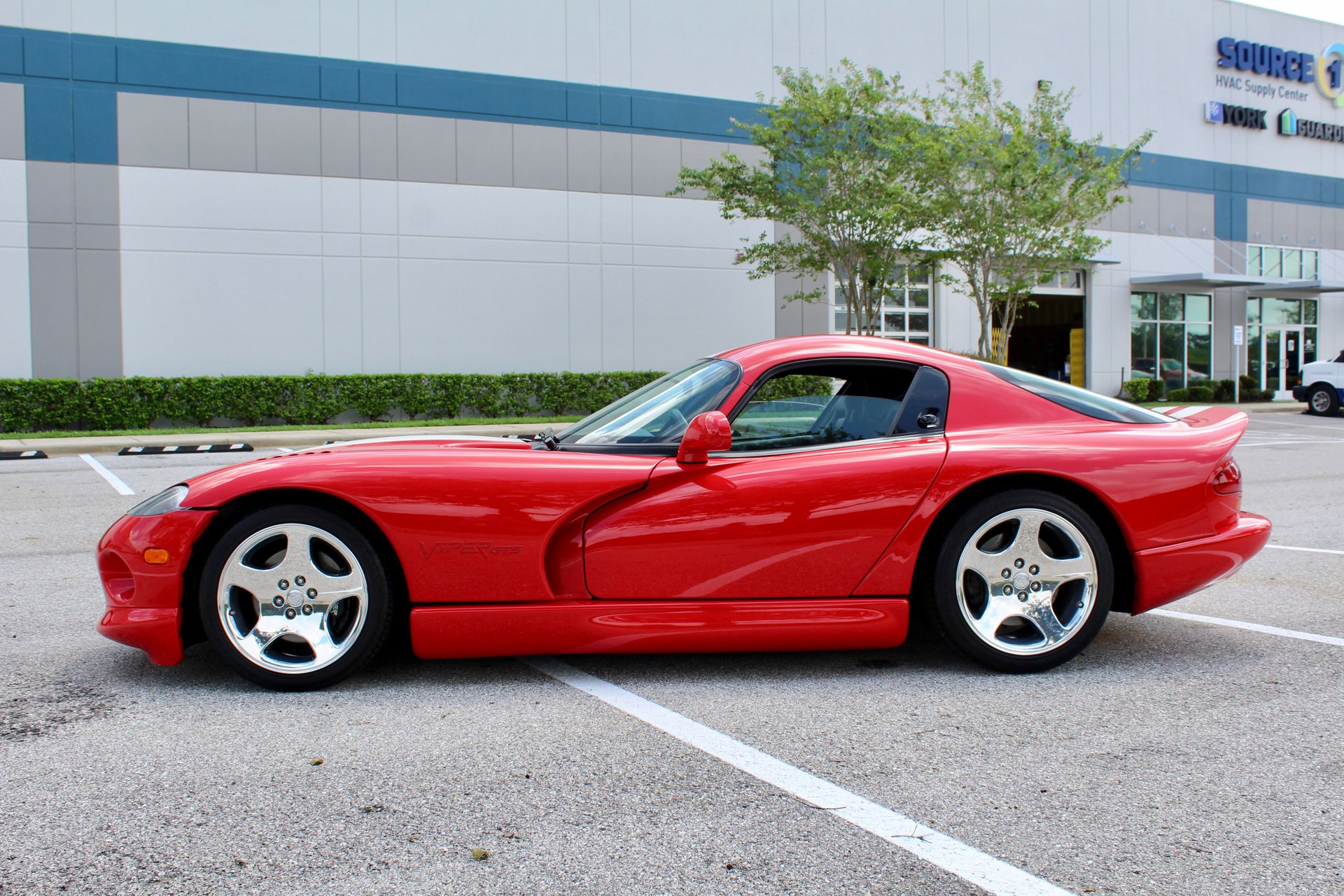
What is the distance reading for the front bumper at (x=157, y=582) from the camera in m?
3.54

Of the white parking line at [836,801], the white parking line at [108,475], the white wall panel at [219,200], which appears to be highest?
the white wall panel at [219,200]

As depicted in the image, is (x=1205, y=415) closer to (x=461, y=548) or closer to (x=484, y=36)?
(x=461, y=548)

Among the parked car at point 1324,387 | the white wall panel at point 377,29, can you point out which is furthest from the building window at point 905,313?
the white wall panel at point 377,29

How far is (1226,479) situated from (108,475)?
11.7 metres

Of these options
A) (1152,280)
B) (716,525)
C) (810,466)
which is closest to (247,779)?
(716,525)

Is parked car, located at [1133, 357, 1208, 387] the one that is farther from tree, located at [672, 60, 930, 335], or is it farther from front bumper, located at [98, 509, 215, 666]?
front bumper, located at [98, 509, 215, 666]

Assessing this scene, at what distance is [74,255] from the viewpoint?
61.5 ft

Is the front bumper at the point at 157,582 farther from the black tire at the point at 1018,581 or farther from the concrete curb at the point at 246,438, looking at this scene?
the concrete curb at the point at 246,438

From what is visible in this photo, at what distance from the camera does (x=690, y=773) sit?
2920 mm

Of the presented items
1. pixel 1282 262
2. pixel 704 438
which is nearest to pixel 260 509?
pixel 704 438

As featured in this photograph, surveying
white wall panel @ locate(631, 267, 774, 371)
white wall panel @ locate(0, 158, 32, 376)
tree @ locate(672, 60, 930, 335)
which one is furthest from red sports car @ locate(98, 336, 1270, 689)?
white wall panel @ locate(631, 267, 774, 371)

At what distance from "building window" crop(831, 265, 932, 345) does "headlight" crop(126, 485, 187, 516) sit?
21.9 metres

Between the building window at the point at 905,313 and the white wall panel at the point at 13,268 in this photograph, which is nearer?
the white wall panel at the point at 13,268

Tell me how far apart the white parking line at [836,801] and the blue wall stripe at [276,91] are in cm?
1920
